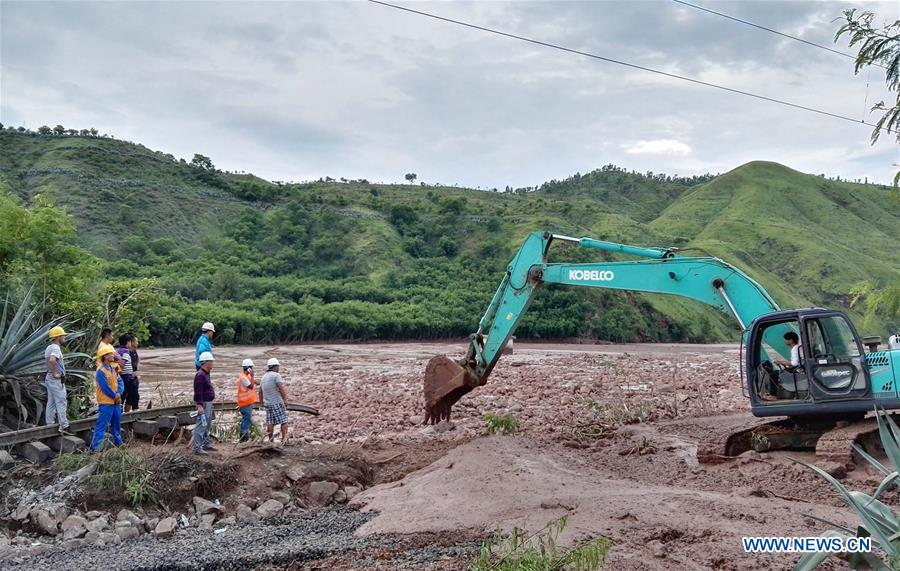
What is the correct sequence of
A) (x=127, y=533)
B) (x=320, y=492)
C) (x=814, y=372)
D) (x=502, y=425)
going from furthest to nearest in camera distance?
1. (x=502, y=425)
2. (x=320, y=492)
3. (x=814, y=372)
4. (x=127, y=533)

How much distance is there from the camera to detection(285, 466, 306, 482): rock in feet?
32.8

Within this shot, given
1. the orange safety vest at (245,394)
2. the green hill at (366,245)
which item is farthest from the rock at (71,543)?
the green hill at (366,245)

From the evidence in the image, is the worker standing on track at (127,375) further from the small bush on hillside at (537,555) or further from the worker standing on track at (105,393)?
the small bush on hillside at (537,555)

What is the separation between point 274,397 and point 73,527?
4.12 metres

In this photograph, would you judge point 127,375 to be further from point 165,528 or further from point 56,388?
point 165,528

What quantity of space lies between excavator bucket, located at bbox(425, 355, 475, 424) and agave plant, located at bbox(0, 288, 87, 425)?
512 centimetres

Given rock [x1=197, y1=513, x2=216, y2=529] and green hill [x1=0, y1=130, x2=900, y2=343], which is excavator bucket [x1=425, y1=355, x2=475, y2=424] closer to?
rock [x1=197, y1=513, x2=216, y2=529]

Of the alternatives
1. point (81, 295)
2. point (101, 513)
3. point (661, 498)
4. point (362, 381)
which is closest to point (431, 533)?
point (661, 498)

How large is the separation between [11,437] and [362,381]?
15.9 metres

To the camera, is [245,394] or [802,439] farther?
[245,394]

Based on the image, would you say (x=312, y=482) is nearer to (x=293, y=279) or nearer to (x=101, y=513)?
(x=101, y=513)

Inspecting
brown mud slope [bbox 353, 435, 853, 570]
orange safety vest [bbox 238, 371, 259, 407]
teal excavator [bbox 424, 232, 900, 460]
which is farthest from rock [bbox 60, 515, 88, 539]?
teal excavator [bbox 424, 232, 900, 460]

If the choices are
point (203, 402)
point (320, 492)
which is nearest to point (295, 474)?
point (320, 492)

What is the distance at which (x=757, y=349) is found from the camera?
32.7 feet
